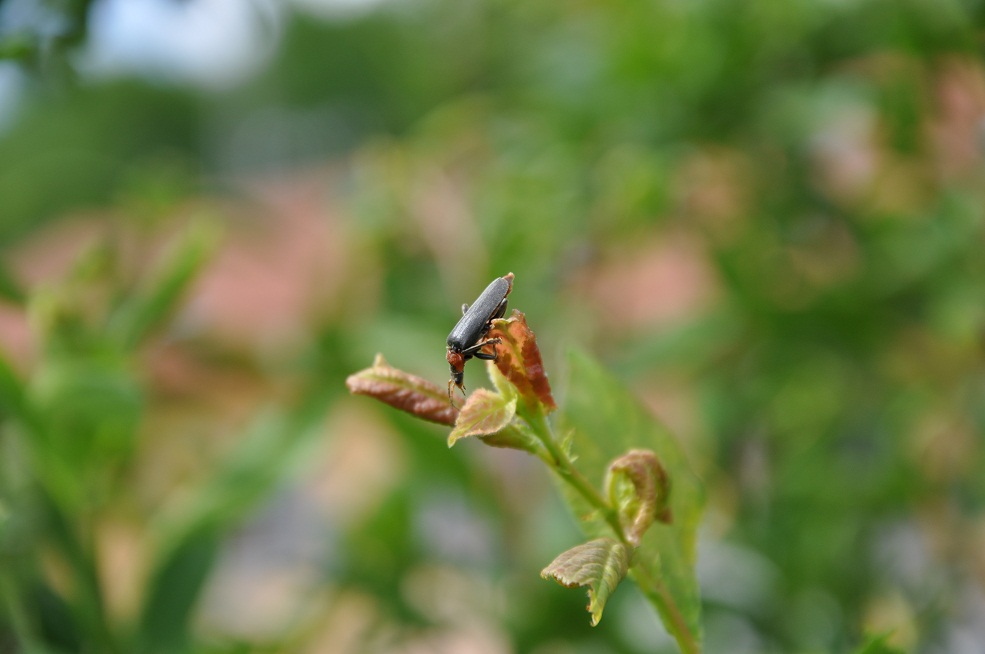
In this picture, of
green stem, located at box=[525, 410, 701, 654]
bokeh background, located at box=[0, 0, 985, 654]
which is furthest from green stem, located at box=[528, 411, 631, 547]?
bokeh background, located at box=[0, 0, 985, 654]

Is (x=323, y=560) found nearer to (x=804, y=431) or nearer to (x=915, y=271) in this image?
(x=804, y=431)

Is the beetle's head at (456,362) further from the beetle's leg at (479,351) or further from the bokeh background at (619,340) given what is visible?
the bokeh background at (619,340)

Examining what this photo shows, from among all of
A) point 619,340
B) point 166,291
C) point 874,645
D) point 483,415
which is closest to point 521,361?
point 483,415

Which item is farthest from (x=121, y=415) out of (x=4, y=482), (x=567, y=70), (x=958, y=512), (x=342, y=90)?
(x=342, y=90)

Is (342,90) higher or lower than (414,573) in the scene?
higher

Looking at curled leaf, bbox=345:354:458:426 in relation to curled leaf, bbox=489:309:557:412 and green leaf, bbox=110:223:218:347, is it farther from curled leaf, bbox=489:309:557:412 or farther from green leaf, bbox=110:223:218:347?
green leaf, bbox=110:223:218:347

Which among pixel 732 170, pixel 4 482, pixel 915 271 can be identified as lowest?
pixel 4 482
